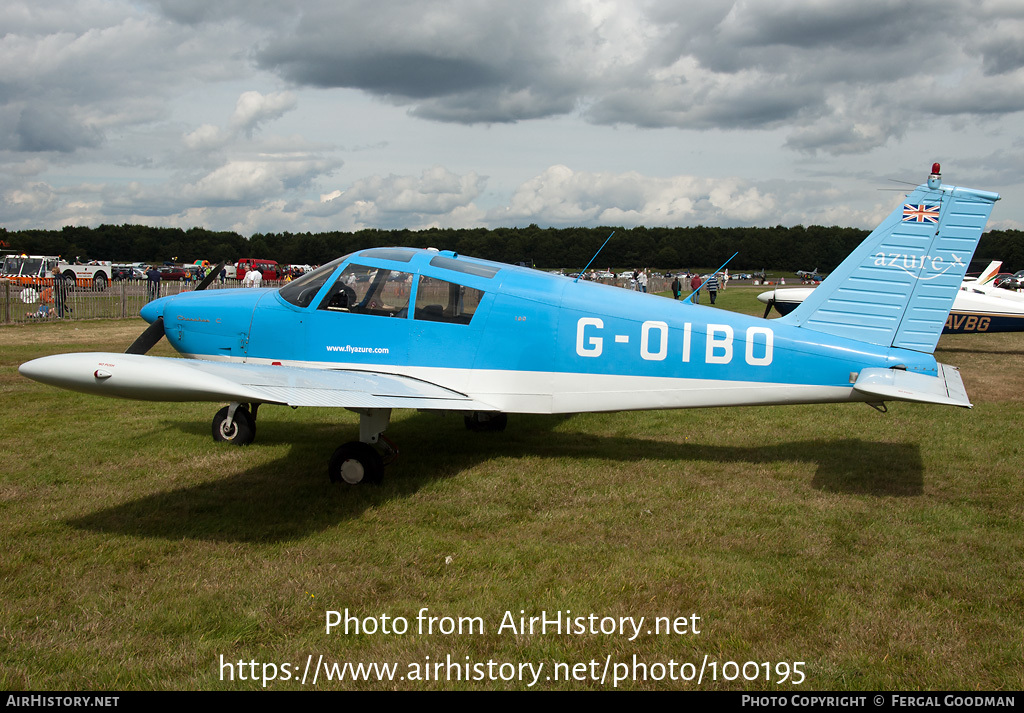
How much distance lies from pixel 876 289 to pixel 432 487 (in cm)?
440

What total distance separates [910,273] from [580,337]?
2993 mm

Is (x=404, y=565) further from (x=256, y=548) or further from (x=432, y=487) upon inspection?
(x=432, y=487)

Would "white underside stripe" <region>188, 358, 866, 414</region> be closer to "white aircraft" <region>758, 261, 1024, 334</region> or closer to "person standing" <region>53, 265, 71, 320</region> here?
"white aircraft" <region>758, 261, 1024, 334</region>

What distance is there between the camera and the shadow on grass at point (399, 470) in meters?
5.09

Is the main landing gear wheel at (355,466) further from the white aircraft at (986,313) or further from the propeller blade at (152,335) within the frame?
the white aircraft at (986,313)

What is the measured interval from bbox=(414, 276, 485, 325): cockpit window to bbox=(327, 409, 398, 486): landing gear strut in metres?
1.07

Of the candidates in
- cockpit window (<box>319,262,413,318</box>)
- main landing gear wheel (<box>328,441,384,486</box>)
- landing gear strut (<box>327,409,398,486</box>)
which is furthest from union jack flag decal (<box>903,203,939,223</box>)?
main landing gear wheel (<box>328,441,384,486</box>)

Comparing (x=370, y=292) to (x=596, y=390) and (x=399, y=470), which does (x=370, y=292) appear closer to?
(x=399, y=470)

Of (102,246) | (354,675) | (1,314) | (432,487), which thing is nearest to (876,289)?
(432,487)

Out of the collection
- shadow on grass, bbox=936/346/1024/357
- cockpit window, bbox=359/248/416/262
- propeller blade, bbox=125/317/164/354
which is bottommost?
shadow on grass, bbox=936/346/1024/357

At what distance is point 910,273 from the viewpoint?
Answer: 6.01m

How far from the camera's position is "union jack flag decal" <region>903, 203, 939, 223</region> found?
595 cm

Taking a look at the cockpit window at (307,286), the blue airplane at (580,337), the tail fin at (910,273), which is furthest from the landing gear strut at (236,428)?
the tail fin at (910,273)

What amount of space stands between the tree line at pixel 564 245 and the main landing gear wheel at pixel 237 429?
3126 inches
